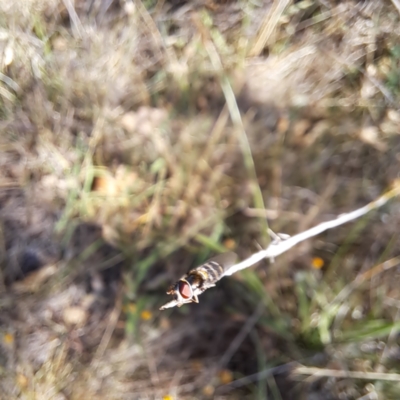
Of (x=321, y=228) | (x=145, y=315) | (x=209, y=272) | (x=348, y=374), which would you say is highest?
(x=209, y=272)

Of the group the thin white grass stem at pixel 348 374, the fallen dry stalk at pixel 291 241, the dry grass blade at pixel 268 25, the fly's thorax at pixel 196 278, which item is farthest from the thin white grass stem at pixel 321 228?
the dry grass blade at pixel 268 25

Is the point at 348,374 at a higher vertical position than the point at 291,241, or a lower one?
lower

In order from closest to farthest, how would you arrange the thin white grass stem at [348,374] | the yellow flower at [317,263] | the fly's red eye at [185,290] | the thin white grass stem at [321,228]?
the fly's red eye at [185,290] → the thin white grass stem at [321,228] → the thin white grass stem at [348,374] → the yellow flower at [317,263]

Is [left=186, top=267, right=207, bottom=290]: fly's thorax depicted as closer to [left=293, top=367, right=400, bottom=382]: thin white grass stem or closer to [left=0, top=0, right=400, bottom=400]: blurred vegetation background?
[left=0, top=0, right=400, bottom=400]: blurred vegetation background

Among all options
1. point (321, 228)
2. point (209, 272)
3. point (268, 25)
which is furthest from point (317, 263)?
point (268, 25)

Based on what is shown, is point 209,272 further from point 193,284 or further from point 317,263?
point 317,263

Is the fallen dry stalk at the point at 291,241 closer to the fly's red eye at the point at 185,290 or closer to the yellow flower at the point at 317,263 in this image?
the fly's red eye at the point at 185,290

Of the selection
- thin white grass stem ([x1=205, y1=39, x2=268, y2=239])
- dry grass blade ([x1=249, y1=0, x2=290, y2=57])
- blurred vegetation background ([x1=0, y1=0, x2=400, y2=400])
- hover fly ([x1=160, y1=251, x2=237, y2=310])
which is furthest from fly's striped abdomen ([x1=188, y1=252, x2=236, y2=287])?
dry grass blade ([x1=249, y1=0, x2=290, y2=57])
